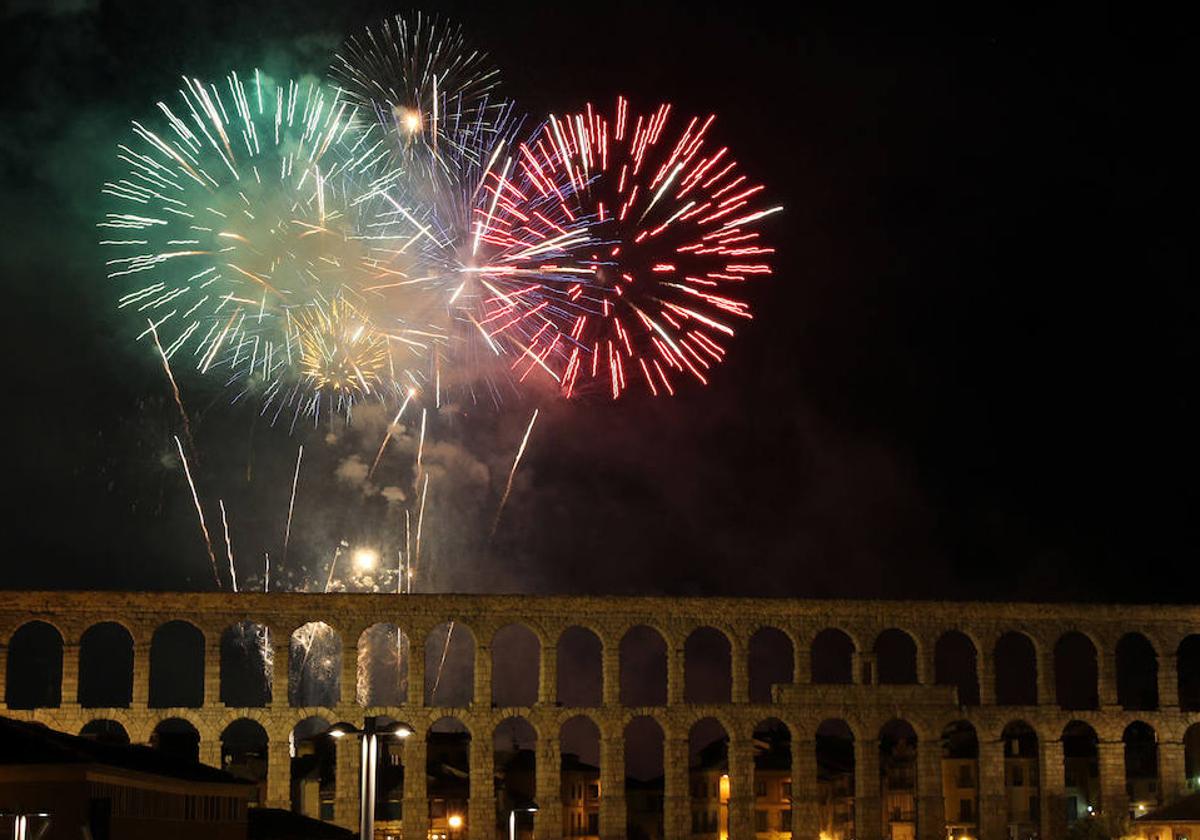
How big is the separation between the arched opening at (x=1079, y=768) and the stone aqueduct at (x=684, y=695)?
55.0 ft

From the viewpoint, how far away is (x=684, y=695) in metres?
87.1

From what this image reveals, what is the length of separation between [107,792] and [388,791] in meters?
51.1

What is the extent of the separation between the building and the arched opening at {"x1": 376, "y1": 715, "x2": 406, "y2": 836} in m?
33.7

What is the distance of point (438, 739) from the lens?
349ft

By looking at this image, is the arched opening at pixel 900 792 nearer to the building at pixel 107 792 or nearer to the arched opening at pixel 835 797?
the arched opening at pixel 835 797

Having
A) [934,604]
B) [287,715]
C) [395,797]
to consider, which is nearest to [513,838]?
[287,715]

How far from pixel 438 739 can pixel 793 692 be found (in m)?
25.6

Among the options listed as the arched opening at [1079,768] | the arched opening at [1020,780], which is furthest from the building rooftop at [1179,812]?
the arched opening at [1079,768]

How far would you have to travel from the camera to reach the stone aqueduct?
8300 cm

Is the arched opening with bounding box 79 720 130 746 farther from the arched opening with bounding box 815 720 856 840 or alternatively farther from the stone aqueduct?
the arched opening with bounding box 815 720 856 840

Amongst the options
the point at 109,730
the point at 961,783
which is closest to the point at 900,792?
the point at 961,783

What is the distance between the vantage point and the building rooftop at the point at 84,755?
4459cm

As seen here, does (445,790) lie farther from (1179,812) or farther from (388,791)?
(1179,812)

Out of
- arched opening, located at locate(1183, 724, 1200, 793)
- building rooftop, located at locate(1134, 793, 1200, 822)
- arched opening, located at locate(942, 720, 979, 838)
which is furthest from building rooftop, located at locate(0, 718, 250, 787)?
arched opening, located at locate(1183, 724, 1200, 793)
